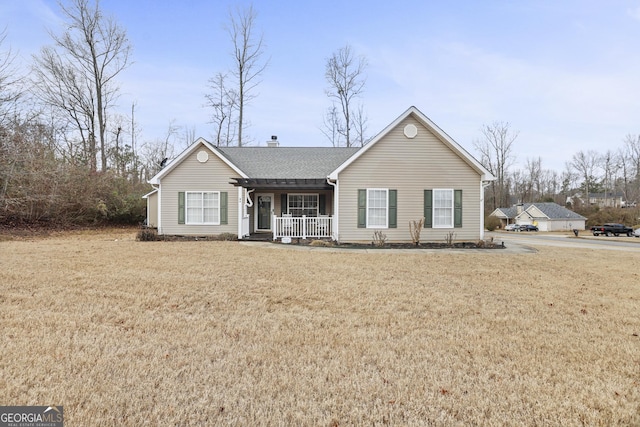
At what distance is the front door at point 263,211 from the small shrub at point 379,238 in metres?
5.69

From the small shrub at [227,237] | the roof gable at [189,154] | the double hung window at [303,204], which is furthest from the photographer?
the double hung window at [303,204]

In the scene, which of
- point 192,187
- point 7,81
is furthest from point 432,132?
point 7,81

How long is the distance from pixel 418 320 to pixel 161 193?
45.4 ft

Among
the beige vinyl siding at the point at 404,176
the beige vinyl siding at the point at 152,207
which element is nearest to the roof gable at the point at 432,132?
the beige vinyl siding at the point at 404,176

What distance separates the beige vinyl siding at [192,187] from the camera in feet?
49.0

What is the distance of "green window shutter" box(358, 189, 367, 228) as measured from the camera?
13398 millimetres

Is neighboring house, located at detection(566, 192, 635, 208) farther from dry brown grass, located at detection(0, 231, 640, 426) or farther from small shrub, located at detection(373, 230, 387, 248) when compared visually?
dry brown grass, located at detection(0, 231, 640, 426)

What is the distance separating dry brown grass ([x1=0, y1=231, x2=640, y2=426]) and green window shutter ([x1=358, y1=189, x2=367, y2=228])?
6208 millimetres

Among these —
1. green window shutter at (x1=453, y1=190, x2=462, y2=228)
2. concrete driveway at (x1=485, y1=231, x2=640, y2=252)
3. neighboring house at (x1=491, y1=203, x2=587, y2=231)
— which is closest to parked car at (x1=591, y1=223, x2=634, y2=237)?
concrete driveway at (x1=485, y1=231, x2=640, y2=252)

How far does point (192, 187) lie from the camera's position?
15000mm

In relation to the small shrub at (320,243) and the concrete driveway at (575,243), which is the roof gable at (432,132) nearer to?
the small shrub at (320,243)

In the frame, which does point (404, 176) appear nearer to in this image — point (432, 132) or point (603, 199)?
point (432, 132)

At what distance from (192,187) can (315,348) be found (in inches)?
518

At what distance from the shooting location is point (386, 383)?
2.85 metres
